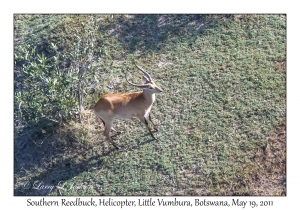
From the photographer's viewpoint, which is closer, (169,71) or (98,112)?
(98,112)

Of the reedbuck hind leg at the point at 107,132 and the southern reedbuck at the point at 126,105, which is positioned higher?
the southern reedbuck at the point at 126,105

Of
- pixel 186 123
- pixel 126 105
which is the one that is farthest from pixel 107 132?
pixel 186 123

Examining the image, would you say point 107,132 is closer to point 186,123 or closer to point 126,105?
point 126,105

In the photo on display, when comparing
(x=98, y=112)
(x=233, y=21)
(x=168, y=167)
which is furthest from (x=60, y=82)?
(x=233, y=21)

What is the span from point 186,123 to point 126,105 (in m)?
1.38

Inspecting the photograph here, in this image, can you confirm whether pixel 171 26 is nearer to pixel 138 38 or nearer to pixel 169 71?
pixel 138 38

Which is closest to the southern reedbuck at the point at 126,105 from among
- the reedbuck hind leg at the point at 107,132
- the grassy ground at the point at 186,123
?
the reedbuck hind leg at the point at 107,132

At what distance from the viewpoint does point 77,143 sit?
9.23 meters

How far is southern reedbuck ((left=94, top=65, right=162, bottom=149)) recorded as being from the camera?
877 cm

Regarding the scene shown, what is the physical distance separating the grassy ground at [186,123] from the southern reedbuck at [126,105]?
1.76ft

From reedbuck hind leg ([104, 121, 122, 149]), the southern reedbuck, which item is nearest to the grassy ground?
reedbuck hind leg ([104, 121, 122, 149])

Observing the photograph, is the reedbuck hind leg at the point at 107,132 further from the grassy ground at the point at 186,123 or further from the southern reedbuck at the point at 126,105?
the grassy ground at the point at 186,123

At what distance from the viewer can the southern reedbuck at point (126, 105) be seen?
877 cm

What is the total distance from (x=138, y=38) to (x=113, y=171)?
3.95 meters
